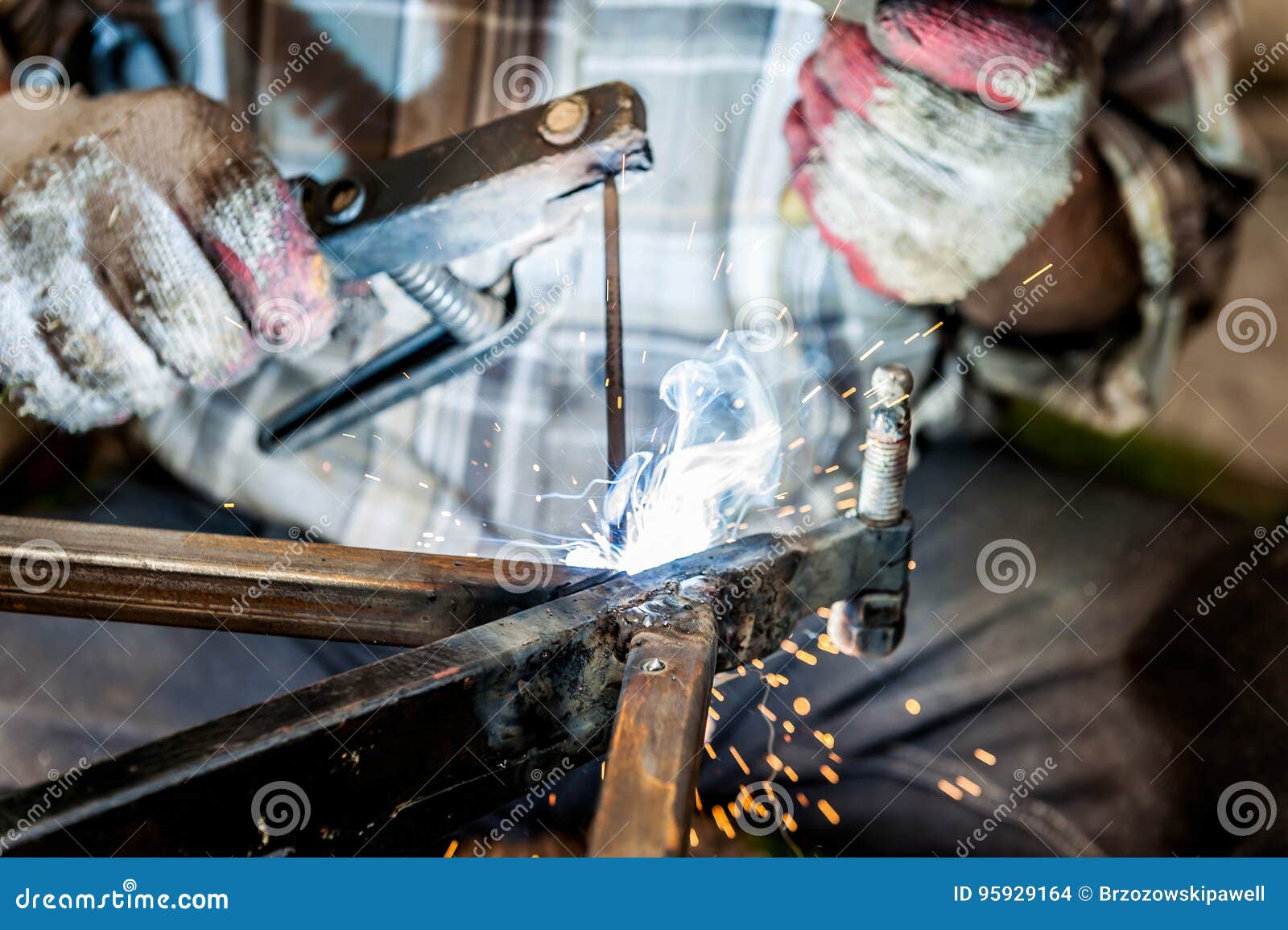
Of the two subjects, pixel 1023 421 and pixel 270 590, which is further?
pixel 1023 421

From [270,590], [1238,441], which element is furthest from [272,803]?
[1238,441]

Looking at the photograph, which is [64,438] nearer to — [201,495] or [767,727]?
[201,495]

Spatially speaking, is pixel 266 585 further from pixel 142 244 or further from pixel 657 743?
pixel 142 244

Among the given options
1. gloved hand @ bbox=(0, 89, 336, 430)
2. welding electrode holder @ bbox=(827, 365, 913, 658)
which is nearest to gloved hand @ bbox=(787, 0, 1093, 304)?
welding electrode holder @ bbox=(827, 365, 913, 658)

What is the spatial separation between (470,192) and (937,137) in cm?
101

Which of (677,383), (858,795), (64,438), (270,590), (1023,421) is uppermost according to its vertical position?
(270,590)

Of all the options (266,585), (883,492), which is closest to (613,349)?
(883,492)

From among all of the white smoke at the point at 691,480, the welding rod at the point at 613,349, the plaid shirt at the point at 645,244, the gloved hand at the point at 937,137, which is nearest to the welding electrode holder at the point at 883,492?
the white smoke at the point at 691,480

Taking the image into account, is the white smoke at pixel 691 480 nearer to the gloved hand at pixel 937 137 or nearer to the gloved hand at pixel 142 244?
the gloved hand at pixel 937 137

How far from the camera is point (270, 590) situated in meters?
1.16

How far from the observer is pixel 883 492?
4.47 ft

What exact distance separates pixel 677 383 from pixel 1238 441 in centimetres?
138

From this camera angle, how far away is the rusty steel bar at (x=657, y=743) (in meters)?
0.79
